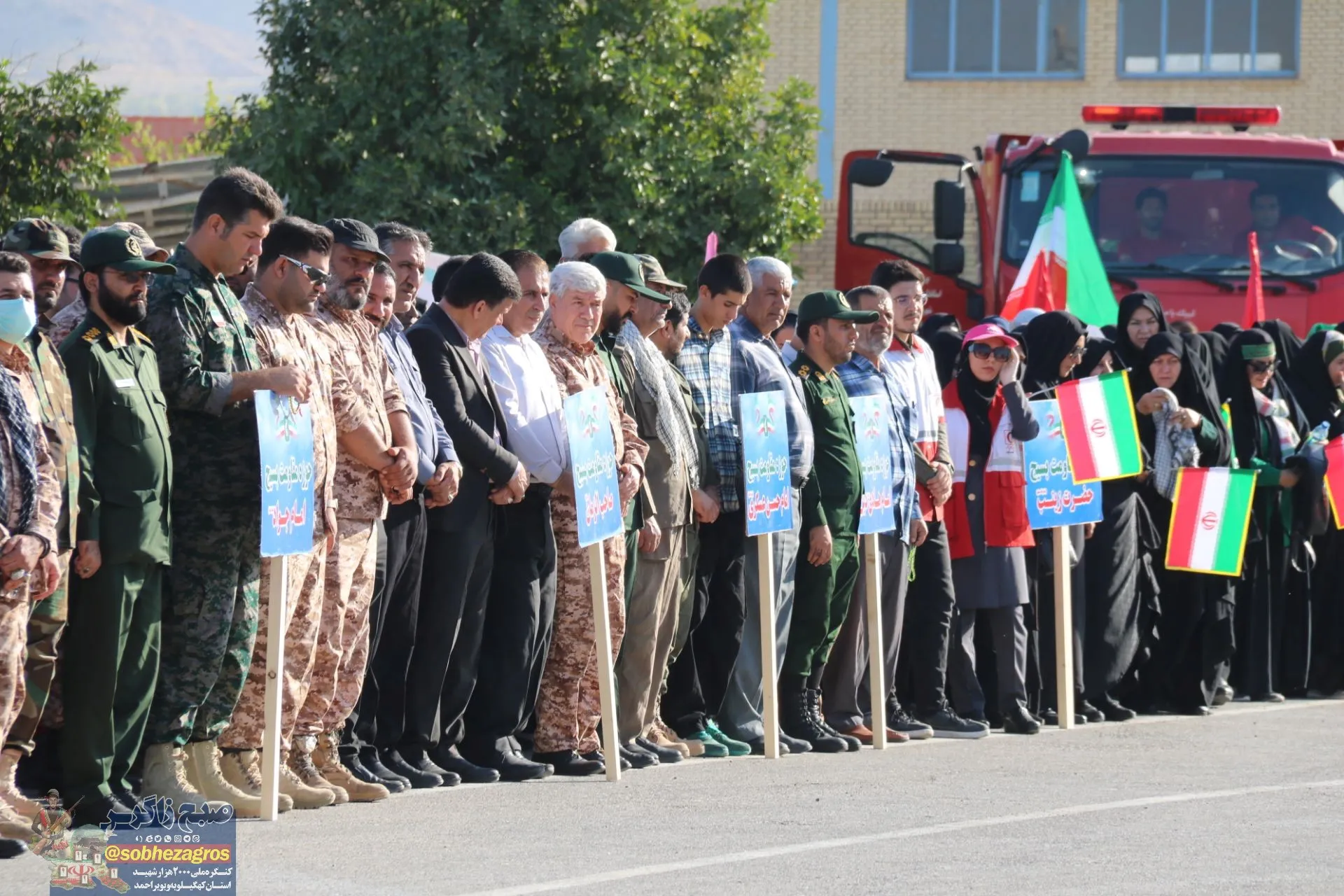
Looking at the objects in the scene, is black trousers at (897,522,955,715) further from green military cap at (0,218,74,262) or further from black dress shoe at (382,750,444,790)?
green military cap at (0,218,74,262)

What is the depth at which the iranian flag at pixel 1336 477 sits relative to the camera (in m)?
13.0

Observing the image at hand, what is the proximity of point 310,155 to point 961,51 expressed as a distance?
440 inches

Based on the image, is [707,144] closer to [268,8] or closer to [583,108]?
[583,108]

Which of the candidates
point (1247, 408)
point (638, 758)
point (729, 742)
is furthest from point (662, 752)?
point (1247, 408)

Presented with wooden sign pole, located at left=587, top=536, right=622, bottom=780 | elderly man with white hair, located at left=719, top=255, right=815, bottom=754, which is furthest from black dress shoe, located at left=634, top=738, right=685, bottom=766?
wooden sign pole, located at left=587, top=536, right=622, bottom=780

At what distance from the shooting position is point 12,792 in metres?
6.93

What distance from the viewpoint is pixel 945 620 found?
1080 cm

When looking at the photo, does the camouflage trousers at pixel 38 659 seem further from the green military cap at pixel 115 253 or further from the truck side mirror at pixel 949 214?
the truck side mirror at pixel 949 214

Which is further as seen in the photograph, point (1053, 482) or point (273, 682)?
point (1053, 482)

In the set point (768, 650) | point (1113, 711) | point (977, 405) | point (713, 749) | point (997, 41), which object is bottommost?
point (1113, 711)

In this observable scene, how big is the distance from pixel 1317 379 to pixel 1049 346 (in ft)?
8.92

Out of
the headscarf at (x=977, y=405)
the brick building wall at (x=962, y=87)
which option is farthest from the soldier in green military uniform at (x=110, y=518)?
the brick building wall at (x=962, y=87)

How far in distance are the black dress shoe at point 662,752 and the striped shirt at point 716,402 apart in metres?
1.14

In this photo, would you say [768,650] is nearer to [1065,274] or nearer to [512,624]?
[512,624]
